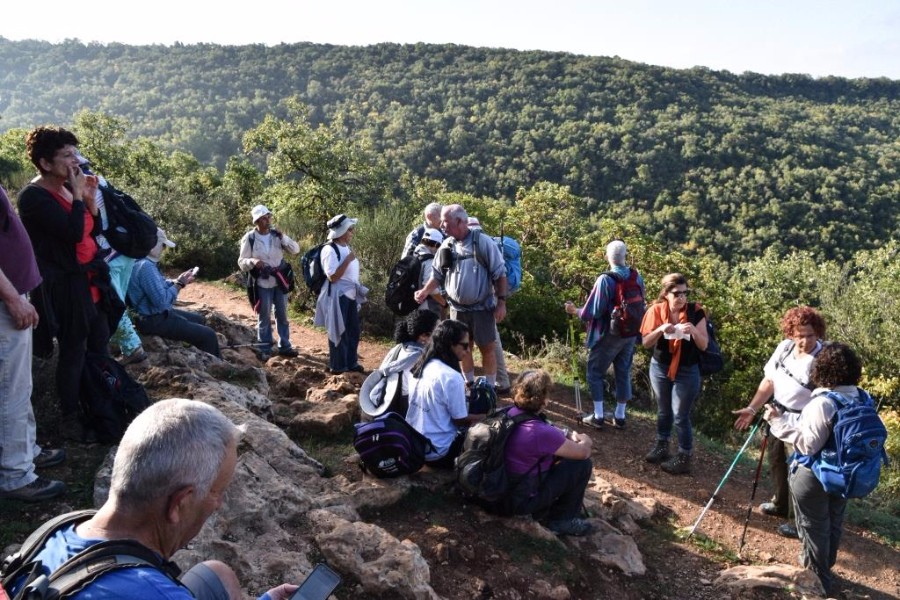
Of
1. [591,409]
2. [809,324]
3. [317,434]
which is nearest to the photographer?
[809,324]

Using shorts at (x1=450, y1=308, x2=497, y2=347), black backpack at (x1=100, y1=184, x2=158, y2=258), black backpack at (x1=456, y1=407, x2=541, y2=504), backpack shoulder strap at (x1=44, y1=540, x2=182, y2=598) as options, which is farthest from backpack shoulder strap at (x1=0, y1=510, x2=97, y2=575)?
shorts at (x1=450, y1=308, x2=497, y2=347)

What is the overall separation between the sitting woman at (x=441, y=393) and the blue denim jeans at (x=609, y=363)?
236cm

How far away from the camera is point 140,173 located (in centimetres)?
1869

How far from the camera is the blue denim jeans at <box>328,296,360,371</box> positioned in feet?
22.1

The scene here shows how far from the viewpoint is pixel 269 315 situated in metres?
7.38

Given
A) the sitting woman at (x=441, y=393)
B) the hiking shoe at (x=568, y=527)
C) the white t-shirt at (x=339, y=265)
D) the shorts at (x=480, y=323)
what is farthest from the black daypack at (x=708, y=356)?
the white t-shirt at (x=339, y=265)

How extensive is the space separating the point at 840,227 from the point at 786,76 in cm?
4705

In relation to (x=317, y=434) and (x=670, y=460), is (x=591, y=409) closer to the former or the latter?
(x=670, y=460)

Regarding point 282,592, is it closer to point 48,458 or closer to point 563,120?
point 48,458

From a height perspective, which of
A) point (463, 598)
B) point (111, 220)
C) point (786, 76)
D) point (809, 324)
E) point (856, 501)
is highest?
point (786, 76)

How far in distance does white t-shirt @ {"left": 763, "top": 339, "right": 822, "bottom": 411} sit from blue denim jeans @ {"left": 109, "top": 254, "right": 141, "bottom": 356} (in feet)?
15.6

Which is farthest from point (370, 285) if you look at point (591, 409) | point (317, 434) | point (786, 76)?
point (786, 76)

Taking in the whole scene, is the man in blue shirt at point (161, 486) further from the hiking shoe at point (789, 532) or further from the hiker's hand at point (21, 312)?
the hiking shoe at point (789, 532)

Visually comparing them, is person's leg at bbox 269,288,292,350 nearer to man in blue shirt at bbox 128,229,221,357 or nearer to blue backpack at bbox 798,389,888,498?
man in blue shirt at bbox 128,229,221,357
